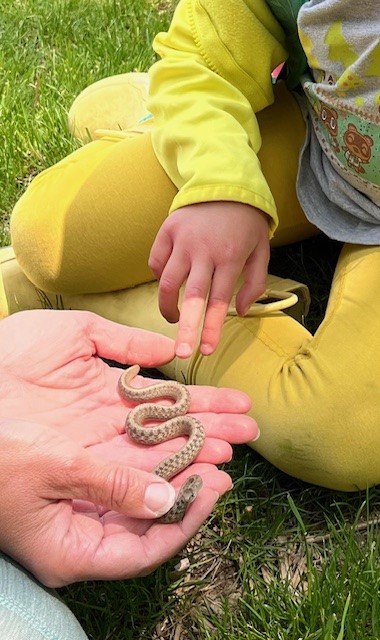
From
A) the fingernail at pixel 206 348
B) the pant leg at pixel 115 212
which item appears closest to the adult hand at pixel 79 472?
the fingernail at pixel 206 348

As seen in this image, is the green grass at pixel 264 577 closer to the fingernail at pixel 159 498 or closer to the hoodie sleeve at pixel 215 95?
the fingernail at pixel 159 498

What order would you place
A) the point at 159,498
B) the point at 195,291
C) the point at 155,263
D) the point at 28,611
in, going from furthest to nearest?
the point at 155,263
the point at 195,291
the point at 159,498
the point at 28,611

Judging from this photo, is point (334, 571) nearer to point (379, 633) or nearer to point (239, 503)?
point (379, 633)

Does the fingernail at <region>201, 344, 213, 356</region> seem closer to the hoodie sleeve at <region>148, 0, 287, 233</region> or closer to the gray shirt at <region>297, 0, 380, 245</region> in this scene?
the hoodie sleeve at <region>148, 0, 287, 233</region>

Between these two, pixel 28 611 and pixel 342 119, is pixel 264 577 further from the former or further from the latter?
pixel 342 119

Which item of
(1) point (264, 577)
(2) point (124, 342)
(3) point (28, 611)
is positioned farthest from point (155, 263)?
(3) point (28, 611)

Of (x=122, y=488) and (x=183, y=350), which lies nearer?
(x=122, y=488)
